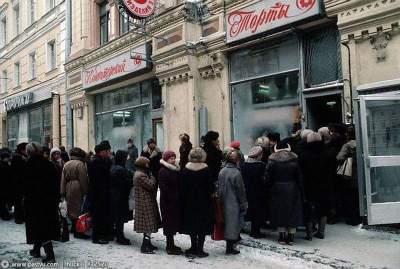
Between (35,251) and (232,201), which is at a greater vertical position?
(232,201)

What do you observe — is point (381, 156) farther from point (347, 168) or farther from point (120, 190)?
point (120, 190)

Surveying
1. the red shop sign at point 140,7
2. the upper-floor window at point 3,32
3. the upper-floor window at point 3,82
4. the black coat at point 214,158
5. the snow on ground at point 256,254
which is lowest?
the snow on ground at point 256,254

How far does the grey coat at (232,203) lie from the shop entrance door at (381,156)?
216cm

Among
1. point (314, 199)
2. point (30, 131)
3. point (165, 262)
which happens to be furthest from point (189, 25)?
point (30, 131)

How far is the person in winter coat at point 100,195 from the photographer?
7.00 meters

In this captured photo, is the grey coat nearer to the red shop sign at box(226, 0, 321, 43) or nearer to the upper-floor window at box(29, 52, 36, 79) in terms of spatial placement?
the red shop sign at box(226, 0, 321, 43)

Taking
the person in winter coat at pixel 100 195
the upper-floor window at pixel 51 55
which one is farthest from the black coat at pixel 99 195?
the upper-floor window at pixel 51 55

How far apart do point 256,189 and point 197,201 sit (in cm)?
136

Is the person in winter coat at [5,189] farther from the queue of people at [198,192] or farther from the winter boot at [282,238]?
the winter boot at [282,238]

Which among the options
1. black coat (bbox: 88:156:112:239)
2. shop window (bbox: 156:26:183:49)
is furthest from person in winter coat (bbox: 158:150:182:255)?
shop window (bbox: 156:26:183:49)

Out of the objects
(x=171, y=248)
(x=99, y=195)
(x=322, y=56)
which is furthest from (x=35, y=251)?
(x=322, y=56)

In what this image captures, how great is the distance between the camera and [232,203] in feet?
20.1

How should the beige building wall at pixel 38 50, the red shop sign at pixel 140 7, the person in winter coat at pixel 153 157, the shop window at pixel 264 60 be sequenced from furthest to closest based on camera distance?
the beige building wall at pixel 38 50, the red shop sign at pixel 140 7, the person in winter coat at pixel 153 157, the shop window at pixel 264 60

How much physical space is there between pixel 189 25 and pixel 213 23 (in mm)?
704
